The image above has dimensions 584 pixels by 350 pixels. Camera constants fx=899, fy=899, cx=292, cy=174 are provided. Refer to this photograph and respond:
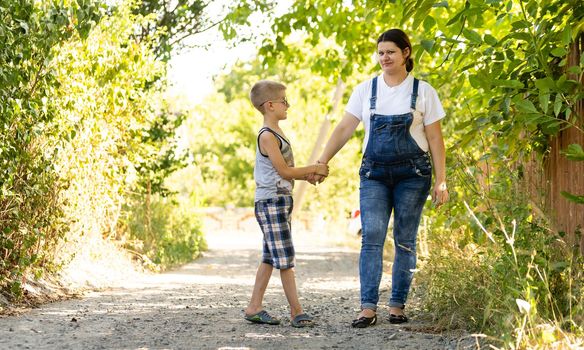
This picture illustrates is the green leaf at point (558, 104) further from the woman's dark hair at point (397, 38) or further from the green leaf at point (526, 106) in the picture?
the woman's dark hair at point (397, 38)

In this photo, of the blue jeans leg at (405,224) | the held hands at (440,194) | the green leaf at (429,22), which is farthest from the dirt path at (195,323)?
the green leaf at (429,22)

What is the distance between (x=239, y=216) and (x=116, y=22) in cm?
2075

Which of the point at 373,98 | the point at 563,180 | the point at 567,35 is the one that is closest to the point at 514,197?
the point at 563,180

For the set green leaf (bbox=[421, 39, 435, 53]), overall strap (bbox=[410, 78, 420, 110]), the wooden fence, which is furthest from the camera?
overall strap (bbox=[410, 78, 420, 110])

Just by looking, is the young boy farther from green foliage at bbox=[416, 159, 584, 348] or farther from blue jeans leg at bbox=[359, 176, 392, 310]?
→ green foliage at bbox=[416, 159, 584, 348]

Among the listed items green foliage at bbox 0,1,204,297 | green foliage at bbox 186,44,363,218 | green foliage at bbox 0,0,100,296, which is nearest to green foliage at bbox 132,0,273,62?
green foliage at bbox 0,1,204,297

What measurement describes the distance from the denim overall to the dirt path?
0.35 m

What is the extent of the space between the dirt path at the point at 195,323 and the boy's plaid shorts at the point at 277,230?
0.47 metres

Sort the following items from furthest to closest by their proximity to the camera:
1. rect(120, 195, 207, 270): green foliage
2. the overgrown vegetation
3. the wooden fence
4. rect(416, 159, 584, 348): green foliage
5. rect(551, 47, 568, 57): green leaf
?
1. rect(120, 195, 207, 270): green foliage
2. the wooden fence
3. rect(551, 47, 568, 57): green leaf
4. the overgrown vegetation
5. rect(416, 159, 584, 348): green foliage

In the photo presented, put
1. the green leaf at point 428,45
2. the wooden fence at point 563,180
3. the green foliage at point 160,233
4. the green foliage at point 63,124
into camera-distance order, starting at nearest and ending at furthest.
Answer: the green leaf at point 428,45 < the wooden fence at point 563,180 < the green foliage at point 63,124 < the green foliage at point 160,233

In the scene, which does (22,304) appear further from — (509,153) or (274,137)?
(509,153)

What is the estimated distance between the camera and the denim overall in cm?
597

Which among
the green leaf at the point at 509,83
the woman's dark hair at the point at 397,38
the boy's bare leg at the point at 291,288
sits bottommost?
the boy's bare leg at the point at 291,288

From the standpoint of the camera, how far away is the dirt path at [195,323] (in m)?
5.41
